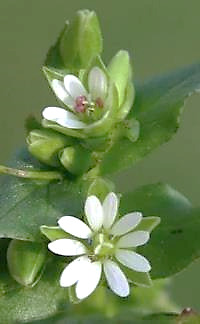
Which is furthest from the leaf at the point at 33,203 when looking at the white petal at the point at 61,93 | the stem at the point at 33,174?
the white petal at the point at 61,93

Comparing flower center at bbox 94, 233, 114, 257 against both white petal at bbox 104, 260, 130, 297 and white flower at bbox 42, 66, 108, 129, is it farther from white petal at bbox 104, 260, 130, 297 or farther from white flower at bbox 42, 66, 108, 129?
white flower at bbox 42, 66, 108, 129

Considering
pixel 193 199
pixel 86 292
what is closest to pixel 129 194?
pixel 86 292

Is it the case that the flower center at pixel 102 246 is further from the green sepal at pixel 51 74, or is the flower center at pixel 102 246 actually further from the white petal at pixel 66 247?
the green sepal at pixel 51 74

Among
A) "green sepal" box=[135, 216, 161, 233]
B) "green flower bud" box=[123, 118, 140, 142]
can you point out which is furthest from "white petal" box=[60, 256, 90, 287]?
"green flower bud" box=[123, 118, 140, 142]

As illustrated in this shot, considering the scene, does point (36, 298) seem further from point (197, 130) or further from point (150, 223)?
point (197, 130)

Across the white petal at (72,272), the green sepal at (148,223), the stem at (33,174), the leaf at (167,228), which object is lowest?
the leaf at (167,228)

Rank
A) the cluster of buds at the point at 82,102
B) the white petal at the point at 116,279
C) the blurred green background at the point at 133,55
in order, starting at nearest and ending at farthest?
the white petal at the point at 116,279 < the cluster of buds at the point at 82,102 < the blurred green background at the point at 133,55
